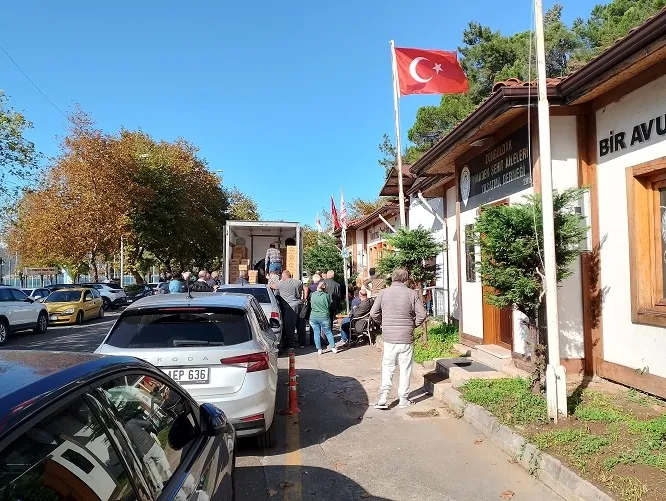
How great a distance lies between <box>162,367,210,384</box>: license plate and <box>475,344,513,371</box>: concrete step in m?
4.87

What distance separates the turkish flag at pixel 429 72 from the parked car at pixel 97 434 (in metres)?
9.24

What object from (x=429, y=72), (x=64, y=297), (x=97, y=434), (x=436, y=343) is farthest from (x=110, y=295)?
(x=97, y=434)

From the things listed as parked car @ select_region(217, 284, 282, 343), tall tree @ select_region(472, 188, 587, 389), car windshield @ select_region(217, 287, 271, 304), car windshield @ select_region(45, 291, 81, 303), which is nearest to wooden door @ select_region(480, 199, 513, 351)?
tall tree @ select_region(472, 188, 587, 389)

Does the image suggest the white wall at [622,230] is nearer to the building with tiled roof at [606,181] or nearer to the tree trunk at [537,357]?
the building with tiled roof at [606,181]

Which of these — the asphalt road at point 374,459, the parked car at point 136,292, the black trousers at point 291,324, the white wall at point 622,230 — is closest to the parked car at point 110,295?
the parked car at point 136,292

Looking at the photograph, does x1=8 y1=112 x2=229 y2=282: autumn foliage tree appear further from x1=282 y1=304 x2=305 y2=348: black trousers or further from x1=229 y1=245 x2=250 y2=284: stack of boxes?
x1=282 y1=304 x2=305 y2=348: black trousers

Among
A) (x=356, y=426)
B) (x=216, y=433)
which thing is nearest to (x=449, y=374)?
(x=356, y=426)

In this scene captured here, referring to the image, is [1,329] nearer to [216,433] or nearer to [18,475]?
[216,433]

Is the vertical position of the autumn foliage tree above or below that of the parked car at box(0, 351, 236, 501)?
above

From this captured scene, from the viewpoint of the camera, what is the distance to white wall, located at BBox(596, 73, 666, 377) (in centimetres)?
586

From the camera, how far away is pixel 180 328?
17.0 feet

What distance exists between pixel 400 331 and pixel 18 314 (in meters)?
14.2

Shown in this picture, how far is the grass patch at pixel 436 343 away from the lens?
9730 millimetres

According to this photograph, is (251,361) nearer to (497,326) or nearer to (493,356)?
(493,356)
